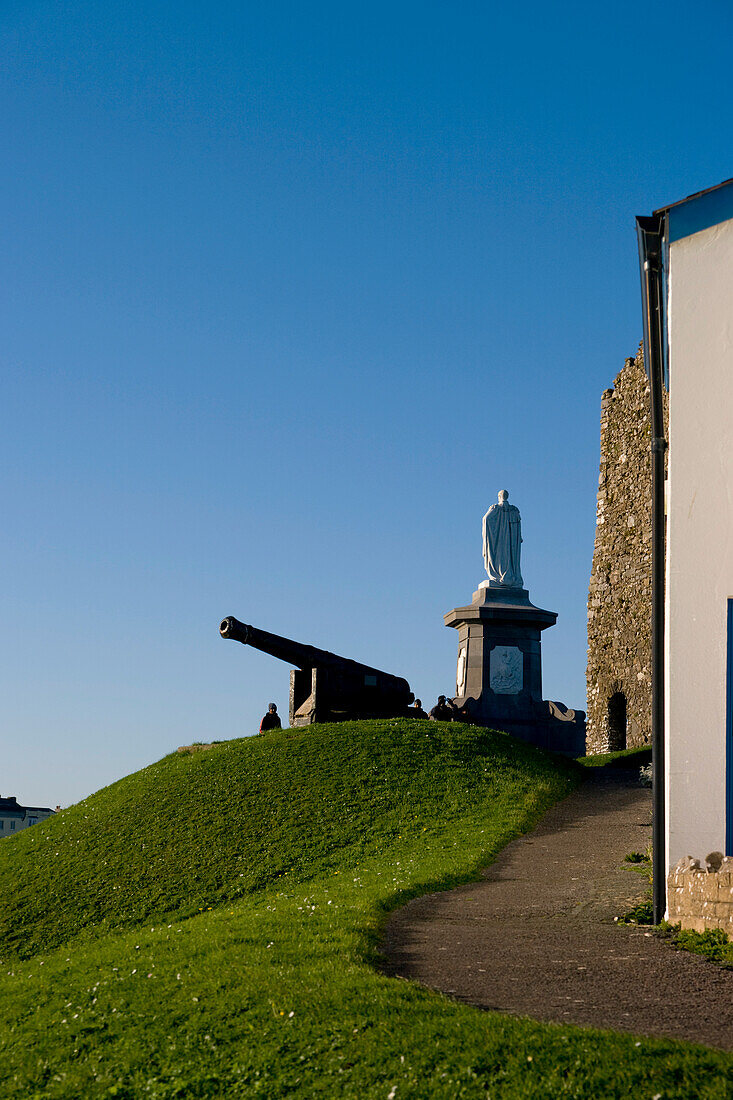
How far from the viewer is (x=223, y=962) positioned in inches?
382

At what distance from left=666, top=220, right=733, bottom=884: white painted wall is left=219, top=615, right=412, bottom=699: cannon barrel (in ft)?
57.5

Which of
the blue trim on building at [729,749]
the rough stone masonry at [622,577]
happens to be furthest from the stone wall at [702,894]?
the rough stone masonry at [622,577]

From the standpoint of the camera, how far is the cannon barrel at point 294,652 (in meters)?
27.3

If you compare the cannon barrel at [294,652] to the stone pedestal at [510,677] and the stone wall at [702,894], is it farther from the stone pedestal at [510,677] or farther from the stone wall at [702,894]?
the stone wall at [702,894]

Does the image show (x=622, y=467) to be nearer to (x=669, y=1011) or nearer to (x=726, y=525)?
(x=726, y=525)

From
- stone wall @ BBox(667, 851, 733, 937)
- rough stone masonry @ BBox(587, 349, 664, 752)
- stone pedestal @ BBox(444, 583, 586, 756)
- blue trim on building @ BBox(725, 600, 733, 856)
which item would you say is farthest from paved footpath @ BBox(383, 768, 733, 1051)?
rough stone masonry @ BBox(587, 349, 664, 752)

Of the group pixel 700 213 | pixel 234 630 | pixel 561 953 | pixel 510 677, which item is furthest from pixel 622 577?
pixel 561 953

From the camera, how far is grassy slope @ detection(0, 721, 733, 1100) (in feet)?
21.4

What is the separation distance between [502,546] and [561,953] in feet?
80.4

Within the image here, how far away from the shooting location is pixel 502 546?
3356 cm

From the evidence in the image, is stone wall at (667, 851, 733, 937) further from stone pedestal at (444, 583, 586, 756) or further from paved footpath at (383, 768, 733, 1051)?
stone pedestal at (444, 583, 586, 756)

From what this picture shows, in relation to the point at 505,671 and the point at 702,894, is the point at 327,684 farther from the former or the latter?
the point at 702,894

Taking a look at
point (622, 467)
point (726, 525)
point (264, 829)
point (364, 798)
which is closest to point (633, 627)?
point (622, 467)

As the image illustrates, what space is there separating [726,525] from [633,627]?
22.9 m
